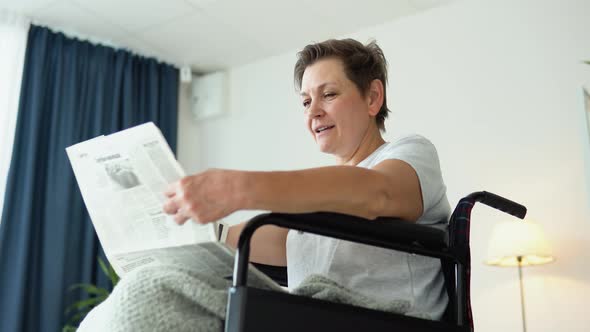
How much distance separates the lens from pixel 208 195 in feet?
2.69

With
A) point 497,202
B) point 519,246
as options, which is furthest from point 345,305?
point 519,246

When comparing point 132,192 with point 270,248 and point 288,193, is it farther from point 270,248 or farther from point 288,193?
point 270,248

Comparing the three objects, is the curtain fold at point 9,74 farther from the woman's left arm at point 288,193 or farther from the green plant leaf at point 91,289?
the woman's left arm at point 288,193

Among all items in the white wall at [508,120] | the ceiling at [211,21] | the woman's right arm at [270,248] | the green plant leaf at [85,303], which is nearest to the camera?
the woman's right arm at [270,248]

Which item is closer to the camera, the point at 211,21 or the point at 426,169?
the point at 426,169

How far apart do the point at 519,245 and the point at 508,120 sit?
67 cm

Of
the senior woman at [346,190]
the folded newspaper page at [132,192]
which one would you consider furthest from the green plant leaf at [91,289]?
the folded newspaper page at [132,192]

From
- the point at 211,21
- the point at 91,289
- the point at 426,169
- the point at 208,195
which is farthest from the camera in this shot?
the point at 211,21

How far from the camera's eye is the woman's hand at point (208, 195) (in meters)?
0.82

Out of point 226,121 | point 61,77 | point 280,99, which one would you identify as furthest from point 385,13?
point 61,77

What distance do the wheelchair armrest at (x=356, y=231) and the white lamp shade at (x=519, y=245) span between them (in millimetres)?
1723

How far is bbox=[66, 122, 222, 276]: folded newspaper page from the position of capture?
0.87 meters

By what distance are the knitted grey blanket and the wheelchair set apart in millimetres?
42

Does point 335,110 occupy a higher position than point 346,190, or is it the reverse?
point 335,110
